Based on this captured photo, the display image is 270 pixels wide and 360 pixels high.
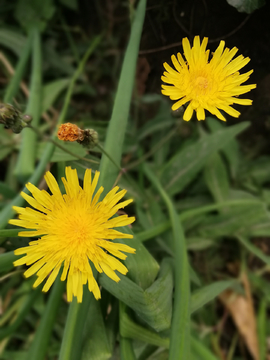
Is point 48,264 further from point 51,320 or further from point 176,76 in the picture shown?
point 176,76

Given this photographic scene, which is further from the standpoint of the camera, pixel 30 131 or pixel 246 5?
pixel 30 131

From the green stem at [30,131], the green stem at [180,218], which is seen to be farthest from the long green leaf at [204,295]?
the green stem at [30,131]

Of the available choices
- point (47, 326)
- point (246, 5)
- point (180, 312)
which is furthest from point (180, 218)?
point (246, 5)

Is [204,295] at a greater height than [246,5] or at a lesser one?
lesser

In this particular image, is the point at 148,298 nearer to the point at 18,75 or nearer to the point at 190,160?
the point at 190,160

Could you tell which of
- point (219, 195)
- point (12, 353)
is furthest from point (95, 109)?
point (12, 353)
